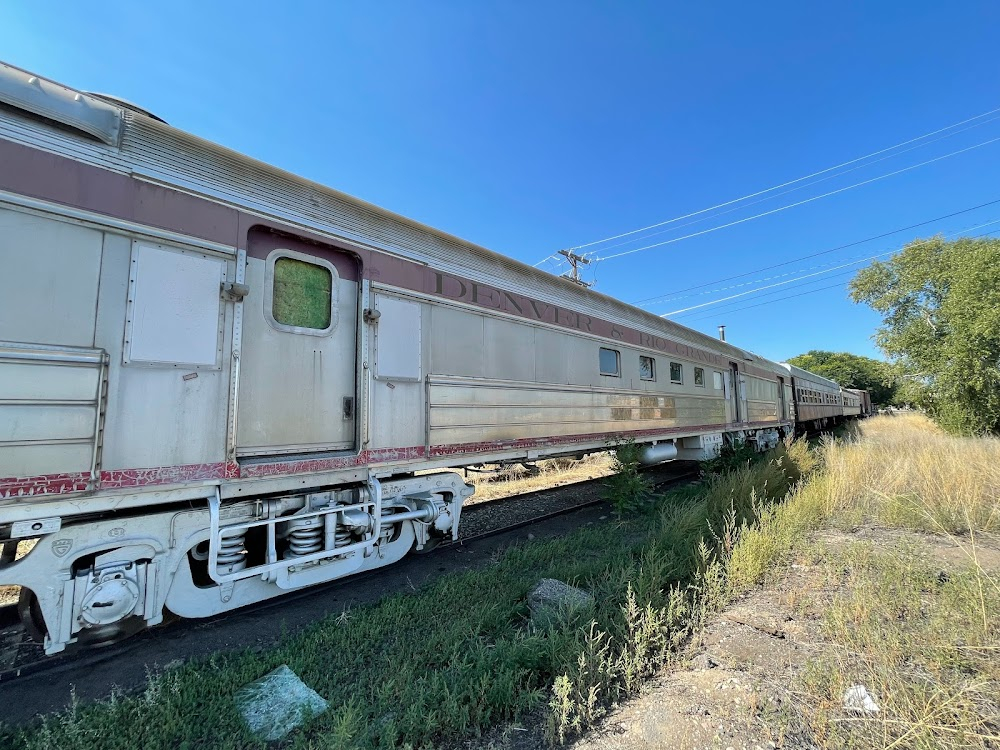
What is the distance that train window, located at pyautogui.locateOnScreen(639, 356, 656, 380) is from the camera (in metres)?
8.13

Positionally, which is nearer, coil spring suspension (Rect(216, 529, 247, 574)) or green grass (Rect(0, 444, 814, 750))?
green grass (Rect(0, 444, 814, 750))

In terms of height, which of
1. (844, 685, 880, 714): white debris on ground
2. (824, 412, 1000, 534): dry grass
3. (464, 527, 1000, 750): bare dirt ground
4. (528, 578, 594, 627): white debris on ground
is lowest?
(464, 527, 1000, 750): bare dirt ground

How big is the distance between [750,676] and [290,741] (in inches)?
97.3

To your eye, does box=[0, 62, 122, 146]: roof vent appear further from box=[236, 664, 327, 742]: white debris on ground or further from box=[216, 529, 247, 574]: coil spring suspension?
box=[236, 664, 327, 742]: white debris on ground

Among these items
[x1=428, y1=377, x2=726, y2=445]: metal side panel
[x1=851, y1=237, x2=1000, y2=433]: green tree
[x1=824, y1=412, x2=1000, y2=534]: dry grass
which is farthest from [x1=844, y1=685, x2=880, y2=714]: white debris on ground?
[x1=851, y1=237, x2=1000, y2=433]: green tree

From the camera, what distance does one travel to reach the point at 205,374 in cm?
311

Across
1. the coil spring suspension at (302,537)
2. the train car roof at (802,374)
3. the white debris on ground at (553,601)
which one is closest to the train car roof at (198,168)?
the coil spring suspension at (302,537)

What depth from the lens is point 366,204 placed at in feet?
13.9

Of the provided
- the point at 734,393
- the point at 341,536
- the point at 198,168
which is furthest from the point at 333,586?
the point at 734,393

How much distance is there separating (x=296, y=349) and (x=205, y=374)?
68 cm

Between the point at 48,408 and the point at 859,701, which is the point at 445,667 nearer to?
the point at 859,701

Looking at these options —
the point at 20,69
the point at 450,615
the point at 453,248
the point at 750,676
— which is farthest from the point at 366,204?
the point at 750,676

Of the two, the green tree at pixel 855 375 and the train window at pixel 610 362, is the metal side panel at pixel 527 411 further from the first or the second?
the green tree at pixel 855 375

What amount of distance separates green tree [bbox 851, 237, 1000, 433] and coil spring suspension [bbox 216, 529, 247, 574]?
771 inches
